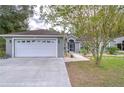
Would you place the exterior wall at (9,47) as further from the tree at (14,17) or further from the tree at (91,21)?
the tree at (14,17)

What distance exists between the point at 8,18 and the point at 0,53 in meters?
12.4

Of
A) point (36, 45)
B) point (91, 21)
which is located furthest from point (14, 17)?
point (91, 21)

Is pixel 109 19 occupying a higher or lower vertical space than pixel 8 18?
lower

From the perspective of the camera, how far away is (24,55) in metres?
24.2

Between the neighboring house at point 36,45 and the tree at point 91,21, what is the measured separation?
656 centimetres

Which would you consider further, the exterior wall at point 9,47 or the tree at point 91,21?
the exterior wall at point 9,47

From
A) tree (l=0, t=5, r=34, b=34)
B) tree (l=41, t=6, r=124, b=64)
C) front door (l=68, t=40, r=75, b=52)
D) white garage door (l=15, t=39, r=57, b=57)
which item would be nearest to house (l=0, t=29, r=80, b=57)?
white garage door (l=15, t=39, r=57, b=57)

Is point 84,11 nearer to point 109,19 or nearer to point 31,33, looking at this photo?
point 109,19

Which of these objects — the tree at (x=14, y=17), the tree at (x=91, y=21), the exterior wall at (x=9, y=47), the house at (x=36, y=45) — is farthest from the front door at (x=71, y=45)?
the tree at (x=91, y=21)

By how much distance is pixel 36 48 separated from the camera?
947 inches

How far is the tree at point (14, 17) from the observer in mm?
34562

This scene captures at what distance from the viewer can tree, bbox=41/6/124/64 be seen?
51.4 ft

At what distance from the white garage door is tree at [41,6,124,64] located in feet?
21.8
